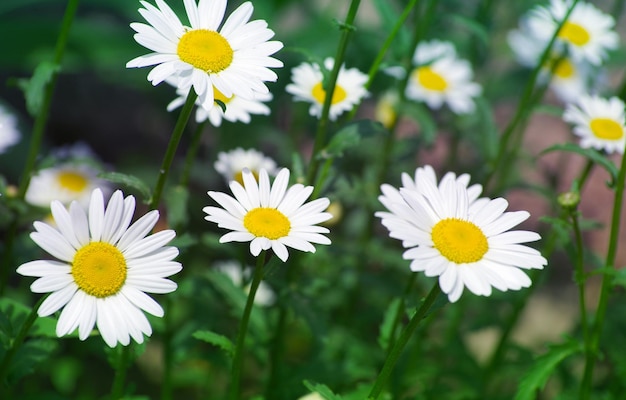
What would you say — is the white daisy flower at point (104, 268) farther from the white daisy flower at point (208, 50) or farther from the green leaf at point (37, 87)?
the green leaf at point (37, 87)

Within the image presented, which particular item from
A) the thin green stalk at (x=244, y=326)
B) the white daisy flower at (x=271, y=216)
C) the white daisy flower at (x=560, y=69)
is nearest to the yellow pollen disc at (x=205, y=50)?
the white daisy flower at (x=271, y=216)

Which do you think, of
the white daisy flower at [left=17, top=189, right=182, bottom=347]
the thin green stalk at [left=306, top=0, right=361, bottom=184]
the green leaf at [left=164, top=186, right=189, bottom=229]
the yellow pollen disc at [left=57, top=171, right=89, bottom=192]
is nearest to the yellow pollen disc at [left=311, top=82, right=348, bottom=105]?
the thin green stalk at [left=306, top=0, right=361, bottom=184]

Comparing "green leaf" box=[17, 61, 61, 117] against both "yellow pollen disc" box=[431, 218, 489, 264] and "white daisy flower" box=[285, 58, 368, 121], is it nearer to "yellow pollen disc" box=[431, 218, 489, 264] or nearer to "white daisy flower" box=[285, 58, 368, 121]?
"white daisy flower" box=[285, 58, 368, 121]

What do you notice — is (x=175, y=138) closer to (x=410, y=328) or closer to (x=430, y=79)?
(x=410, y=328)

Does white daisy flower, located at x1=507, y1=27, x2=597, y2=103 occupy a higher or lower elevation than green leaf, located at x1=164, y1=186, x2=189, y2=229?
higher

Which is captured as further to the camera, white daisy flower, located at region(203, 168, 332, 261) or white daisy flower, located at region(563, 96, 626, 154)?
white daisy flower, located at region(563, 96, 626, 154)

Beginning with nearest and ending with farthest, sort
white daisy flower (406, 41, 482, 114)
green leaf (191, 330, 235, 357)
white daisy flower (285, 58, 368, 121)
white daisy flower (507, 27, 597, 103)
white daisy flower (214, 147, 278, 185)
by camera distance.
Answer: green leaf (191, 330, 235, 357)
white daisy flower (285, 58, 368, 121)
white daisy flower (214, 147, 278, 185)
white daisy flower (406, 41, 482, 114)
white daisy flower (507, 27, 597, 103)

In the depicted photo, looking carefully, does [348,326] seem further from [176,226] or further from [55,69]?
[55,69]

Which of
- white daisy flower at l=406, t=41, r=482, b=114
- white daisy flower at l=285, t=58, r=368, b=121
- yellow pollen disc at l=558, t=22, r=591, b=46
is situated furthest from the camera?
white daisy flower at l=406, t=41, r=482, b=114
